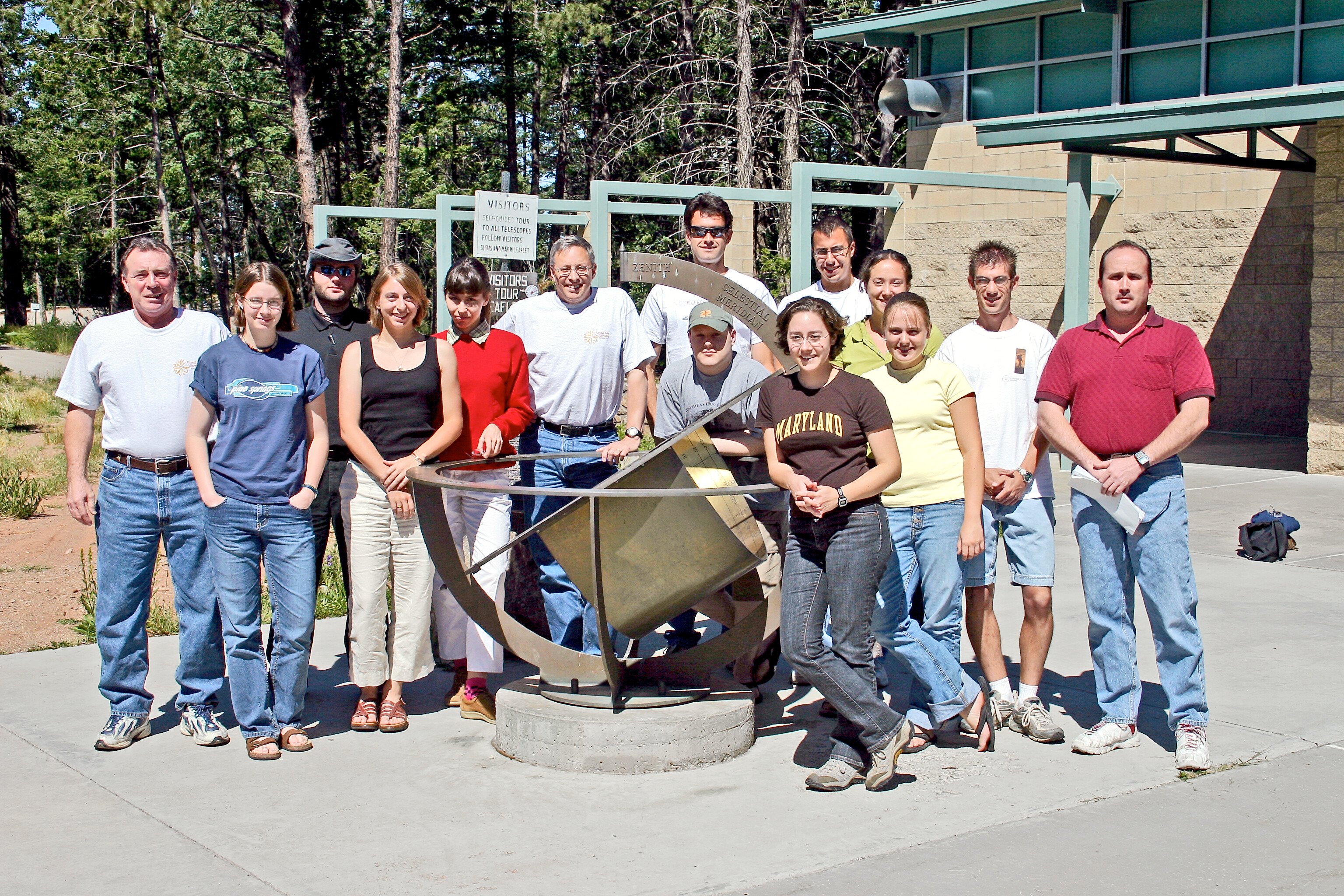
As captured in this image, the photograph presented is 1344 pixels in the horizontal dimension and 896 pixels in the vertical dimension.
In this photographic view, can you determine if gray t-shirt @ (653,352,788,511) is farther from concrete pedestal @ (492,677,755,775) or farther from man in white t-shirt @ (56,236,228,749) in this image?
man in white t-shirt @ (56,236,228,749)

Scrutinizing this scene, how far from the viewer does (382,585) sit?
5250 millimetres

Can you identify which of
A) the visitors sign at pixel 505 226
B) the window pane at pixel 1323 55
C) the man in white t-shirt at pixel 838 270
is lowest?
the man in white t-shirt at pixel 838 270

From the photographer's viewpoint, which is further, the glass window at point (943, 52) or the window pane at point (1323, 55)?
the glass window at point (943, 52)


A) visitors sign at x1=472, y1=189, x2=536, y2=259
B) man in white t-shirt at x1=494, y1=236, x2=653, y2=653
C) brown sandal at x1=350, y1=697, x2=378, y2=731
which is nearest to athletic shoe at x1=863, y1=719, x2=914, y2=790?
man in white t-shirt at x1=494, y1=236, x2=653, y2=653

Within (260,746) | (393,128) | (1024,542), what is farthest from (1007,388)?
(393,128)

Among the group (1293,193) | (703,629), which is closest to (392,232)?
(1293,193)

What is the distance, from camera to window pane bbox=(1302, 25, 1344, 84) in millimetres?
12266

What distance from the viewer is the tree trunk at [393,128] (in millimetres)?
29344

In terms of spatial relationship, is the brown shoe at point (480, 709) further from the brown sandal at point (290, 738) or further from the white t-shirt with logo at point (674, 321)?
the white t-shirt with logo at point (674, 321)

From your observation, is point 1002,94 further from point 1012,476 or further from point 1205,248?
point 1012,476

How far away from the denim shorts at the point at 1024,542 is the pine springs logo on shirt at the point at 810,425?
951mm

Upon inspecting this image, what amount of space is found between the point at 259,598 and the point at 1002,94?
1371 cm

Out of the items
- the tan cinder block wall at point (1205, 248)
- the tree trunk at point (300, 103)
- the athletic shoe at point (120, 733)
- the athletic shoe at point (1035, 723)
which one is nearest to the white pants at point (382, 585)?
the athletic shoe at point (120, 733)

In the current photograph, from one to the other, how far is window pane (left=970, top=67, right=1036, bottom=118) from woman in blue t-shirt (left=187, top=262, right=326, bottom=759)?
42.1 ft
